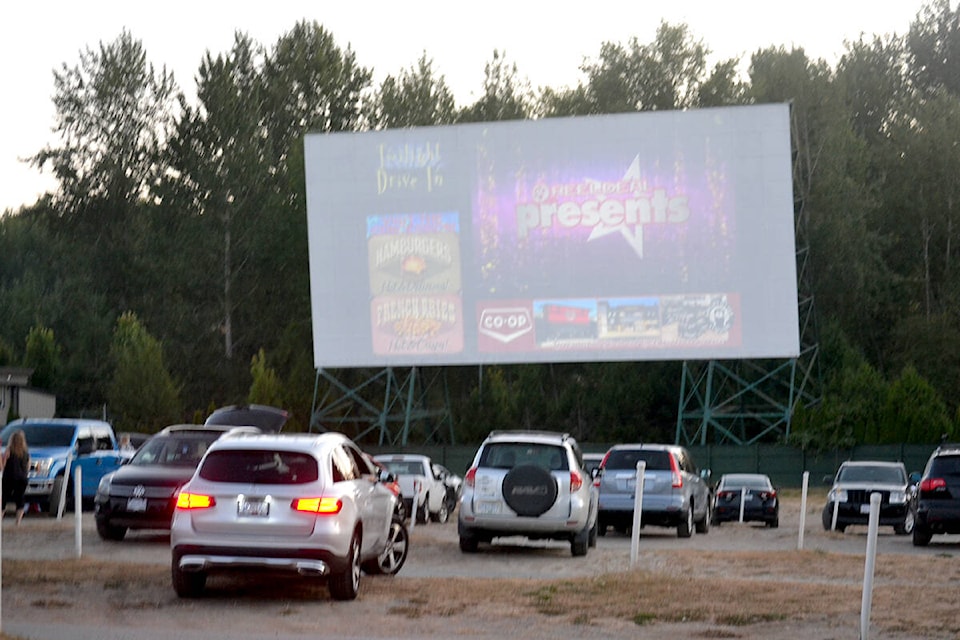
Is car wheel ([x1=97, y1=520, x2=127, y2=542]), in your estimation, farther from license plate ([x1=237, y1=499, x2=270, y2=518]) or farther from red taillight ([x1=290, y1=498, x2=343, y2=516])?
red taillight ([x1=290, y1=498, x2=343, y2=516])

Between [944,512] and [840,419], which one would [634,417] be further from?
[944,512]

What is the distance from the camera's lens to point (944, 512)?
25.2m

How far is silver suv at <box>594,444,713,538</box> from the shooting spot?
1069 inches

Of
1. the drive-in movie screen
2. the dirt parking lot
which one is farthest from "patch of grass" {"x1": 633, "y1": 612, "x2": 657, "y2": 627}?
the drive-in movie screen

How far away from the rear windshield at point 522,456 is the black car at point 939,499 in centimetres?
676

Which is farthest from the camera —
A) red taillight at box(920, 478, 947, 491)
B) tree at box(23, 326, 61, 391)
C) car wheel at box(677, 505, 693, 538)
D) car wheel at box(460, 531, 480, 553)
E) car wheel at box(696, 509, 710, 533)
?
tree at box(23, 326, 61, 391)

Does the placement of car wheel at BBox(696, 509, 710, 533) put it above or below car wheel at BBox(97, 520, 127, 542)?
below

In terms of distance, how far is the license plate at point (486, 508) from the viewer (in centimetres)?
2158

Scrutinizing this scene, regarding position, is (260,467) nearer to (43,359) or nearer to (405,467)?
(405,467)

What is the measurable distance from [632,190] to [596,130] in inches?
87.2

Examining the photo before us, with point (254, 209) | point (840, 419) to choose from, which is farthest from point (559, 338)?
point (254, 209)

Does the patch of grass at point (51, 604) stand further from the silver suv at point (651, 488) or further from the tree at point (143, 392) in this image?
the tree at point (143, 392)

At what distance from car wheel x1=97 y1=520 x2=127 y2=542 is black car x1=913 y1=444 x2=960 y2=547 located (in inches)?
478

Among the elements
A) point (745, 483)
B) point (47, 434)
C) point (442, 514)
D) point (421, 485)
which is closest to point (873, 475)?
point (745, 483)
